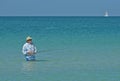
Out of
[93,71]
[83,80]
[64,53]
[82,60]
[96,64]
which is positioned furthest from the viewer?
[64,53]

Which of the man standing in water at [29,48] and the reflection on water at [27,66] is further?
the man standing in water at [29,48]

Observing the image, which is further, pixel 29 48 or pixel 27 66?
pixel 29 48

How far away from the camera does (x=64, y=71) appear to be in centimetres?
1702

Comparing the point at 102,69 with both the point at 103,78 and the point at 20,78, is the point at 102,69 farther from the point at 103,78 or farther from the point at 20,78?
the point at 20,78

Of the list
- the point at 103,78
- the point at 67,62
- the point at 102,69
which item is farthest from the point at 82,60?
the point at 103,78

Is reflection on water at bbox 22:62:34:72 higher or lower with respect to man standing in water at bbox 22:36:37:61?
lower

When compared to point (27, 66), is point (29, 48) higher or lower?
higher

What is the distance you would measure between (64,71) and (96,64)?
2212mm

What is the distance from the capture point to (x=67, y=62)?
19594 mm

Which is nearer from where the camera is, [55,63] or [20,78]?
[20,78]

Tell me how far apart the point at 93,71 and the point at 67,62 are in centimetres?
272

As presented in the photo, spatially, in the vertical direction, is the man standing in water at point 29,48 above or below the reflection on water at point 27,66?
above

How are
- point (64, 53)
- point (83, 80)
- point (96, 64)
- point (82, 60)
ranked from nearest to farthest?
point (83, 80)
point (96, 64)
point (82, 60)
point (64, 53)

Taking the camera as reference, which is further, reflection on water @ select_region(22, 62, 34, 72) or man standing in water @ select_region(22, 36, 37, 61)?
man standing in water @ select_region(22, 36, 37, 61)
